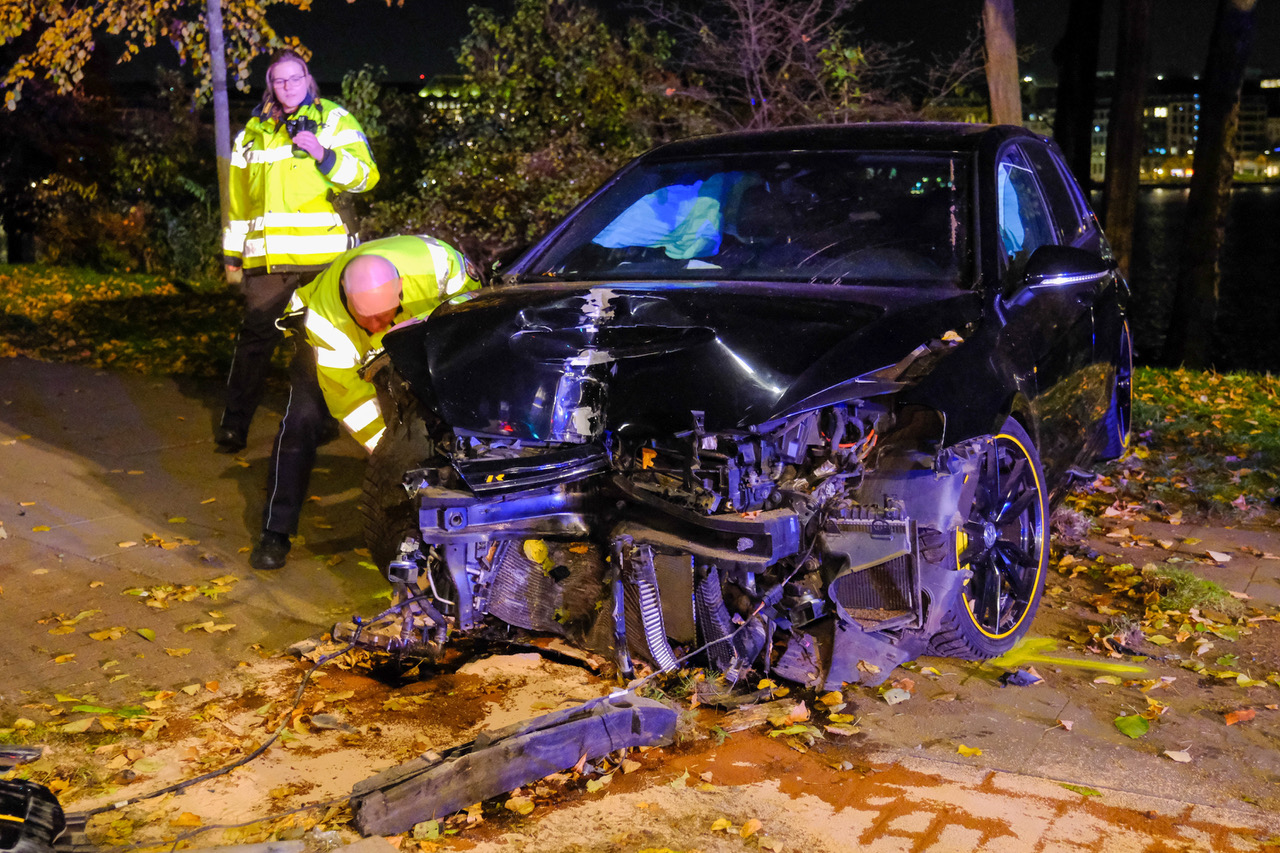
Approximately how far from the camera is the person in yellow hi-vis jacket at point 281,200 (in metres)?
6.23

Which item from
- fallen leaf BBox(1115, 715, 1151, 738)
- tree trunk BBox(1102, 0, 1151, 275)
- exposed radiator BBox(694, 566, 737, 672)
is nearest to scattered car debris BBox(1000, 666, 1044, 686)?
fallen leaf BBox(1115, 715, 1151, 738)

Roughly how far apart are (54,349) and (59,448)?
3870 mm

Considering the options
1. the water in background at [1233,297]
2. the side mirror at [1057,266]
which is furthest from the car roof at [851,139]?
the water in background at [1233,297]

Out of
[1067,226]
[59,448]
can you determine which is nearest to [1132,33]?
[1067,226]

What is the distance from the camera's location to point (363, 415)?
486 centimetres

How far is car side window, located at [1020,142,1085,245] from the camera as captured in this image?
17.2ft

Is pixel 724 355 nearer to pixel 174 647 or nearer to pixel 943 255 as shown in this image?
pixel 943 255

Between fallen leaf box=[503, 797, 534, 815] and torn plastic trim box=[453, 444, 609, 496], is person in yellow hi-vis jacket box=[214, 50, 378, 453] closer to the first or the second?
torn plastic trim box=[453, 444, 609, 496]

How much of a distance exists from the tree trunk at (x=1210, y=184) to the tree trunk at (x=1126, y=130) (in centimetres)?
68

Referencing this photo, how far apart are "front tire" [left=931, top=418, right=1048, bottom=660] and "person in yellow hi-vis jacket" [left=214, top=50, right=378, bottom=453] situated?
11.9 feet

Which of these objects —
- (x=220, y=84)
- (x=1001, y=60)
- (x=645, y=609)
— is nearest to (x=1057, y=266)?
(x=645, y=609)

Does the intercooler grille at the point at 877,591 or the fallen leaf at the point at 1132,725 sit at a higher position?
the intercooler grille at the point at 877,591

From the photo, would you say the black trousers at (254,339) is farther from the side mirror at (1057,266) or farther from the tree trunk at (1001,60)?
the tree trunk at (1001,60)

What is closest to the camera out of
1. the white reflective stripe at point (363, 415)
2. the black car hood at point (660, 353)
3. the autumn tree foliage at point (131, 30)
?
the black car hood at point (660, 353)
